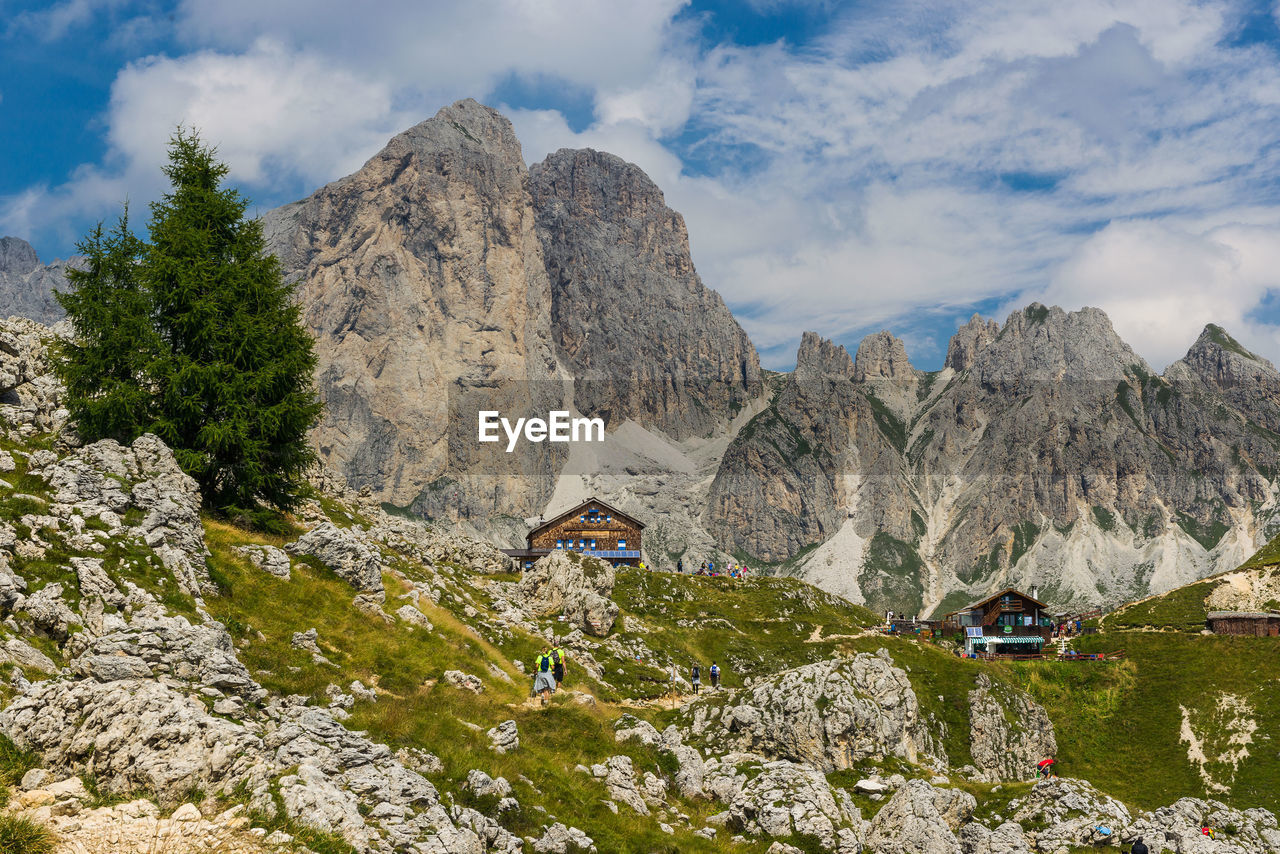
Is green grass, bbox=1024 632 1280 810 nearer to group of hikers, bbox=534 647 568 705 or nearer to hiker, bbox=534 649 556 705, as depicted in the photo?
group of hikers, bbox=534 647 568 705

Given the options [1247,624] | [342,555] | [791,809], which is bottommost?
[1247,624]

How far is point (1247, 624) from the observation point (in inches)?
3829

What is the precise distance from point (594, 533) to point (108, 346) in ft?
410

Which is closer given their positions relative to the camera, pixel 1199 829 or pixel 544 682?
pixel 544 682

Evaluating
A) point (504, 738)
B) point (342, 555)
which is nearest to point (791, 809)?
point (504, 738)

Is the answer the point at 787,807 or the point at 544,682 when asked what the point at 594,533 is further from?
the point at 787,807

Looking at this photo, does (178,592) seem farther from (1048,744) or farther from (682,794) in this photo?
(1048,744)

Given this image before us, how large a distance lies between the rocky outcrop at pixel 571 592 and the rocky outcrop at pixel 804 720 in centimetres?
2306

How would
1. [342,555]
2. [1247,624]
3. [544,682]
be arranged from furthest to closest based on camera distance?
[1247,624] → [342,555] → [544,682]

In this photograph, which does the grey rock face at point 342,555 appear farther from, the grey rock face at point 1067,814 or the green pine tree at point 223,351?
the grey rock face at point 1067,814

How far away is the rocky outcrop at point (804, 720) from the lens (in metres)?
Result: 35.3

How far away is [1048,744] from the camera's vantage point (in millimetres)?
76375

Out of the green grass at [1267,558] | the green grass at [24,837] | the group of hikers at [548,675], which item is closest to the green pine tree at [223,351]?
the group of hikers at [548,675]

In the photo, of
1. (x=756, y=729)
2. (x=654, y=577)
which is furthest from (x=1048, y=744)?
(x=756, y=729)
